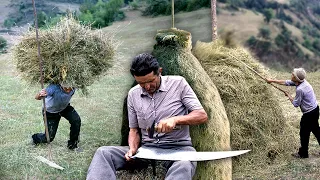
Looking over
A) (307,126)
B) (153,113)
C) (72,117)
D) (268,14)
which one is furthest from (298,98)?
(268,14)

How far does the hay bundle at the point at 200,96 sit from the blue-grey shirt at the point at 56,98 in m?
1.38

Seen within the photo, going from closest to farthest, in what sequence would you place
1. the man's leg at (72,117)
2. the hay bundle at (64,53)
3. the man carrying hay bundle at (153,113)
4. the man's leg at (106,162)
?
the man's leg at (106,162) → the man carrying hay bundle at (153,113) → the hay bundle at (64,53) → the man's leg at (72,117)

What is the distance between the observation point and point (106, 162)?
3414 mm

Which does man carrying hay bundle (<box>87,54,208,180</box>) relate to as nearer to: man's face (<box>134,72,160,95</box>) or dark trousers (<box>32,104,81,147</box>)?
man's face (<box>134,72,160,95</box>)

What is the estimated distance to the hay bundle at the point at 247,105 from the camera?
5.64m

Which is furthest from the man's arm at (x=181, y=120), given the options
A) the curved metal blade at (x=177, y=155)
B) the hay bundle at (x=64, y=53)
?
the hay bundle at (x=64, y=53)

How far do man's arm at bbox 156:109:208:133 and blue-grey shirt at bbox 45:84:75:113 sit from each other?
8.29 ft

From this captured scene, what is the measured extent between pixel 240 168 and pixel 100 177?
8.74ft

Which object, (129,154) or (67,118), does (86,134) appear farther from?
(129,154)

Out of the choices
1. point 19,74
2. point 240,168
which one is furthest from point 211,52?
point 19,74

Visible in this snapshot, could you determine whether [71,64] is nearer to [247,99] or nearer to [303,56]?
[247,99]

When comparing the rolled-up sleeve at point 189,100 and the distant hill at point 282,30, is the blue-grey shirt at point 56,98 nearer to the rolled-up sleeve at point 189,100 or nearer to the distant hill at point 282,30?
the rolled-up sleeve at point 189,100

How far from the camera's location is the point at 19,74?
5469 millimetres

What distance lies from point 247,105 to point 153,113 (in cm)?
257
